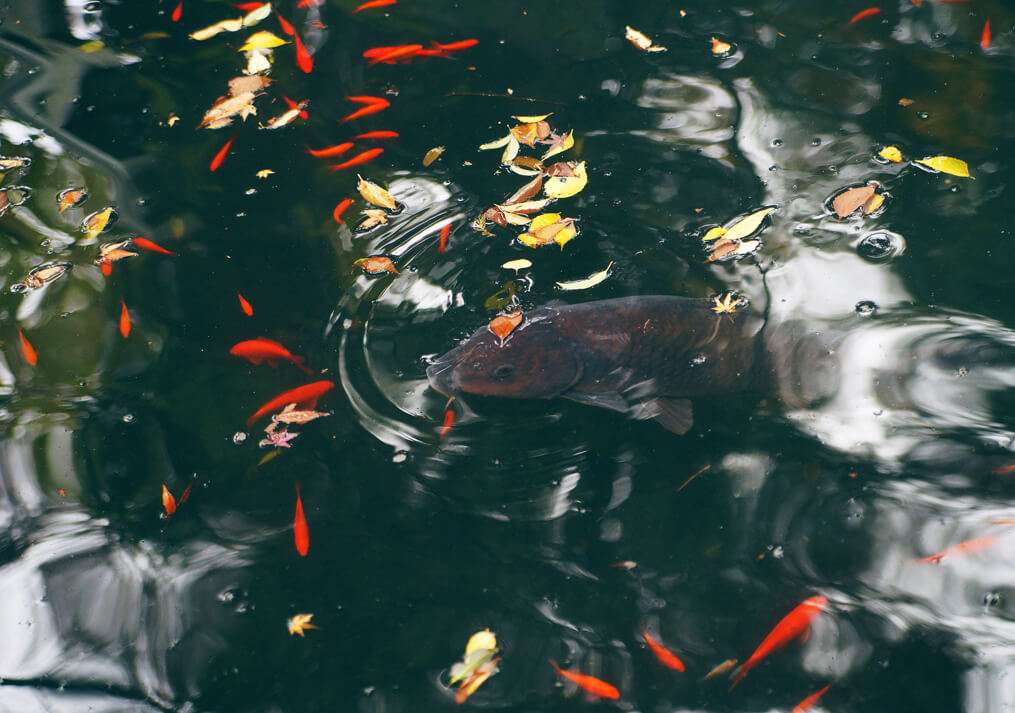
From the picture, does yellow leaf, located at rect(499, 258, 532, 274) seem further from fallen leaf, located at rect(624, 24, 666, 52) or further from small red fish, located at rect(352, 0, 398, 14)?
small red fish, located at rect(352, 0, 398, 14)

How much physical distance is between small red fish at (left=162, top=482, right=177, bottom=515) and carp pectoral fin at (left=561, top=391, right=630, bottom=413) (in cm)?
144

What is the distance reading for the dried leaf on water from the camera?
3.04m

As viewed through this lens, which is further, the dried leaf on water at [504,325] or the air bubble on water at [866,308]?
the air bubble on water at [866,308]

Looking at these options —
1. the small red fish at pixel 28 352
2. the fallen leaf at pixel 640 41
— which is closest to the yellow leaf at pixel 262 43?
the fallen leaf at pixel 640 41

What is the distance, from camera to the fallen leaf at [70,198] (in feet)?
12.6

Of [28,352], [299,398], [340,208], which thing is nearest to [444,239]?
[340,208]

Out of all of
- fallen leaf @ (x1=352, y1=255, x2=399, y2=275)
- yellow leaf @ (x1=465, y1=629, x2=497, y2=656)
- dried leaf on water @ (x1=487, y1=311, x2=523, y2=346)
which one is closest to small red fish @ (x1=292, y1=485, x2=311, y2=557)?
yellow leaf @ (x1=465, y1=629, x2=497, y2=656)

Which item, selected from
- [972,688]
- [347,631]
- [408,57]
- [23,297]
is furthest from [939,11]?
[23,297]

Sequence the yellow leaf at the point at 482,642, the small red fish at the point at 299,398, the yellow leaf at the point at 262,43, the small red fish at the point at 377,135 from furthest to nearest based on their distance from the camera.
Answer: the yellow leaf at the point at 262,43 < the small red fish at the point at 377,135 < the small red fish at the point at 299,398 < the yellow leaf at the point at 482,642

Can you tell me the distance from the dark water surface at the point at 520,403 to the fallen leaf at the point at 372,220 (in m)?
0.07

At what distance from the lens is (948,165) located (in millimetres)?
3518

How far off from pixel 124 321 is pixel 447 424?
1510 millimetres

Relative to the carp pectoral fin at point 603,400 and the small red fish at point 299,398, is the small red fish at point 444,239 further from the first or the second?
the carp pectoral fin at point 603,400

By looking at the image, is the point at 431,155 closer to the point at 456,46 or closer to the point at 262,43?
the point at 456,46
